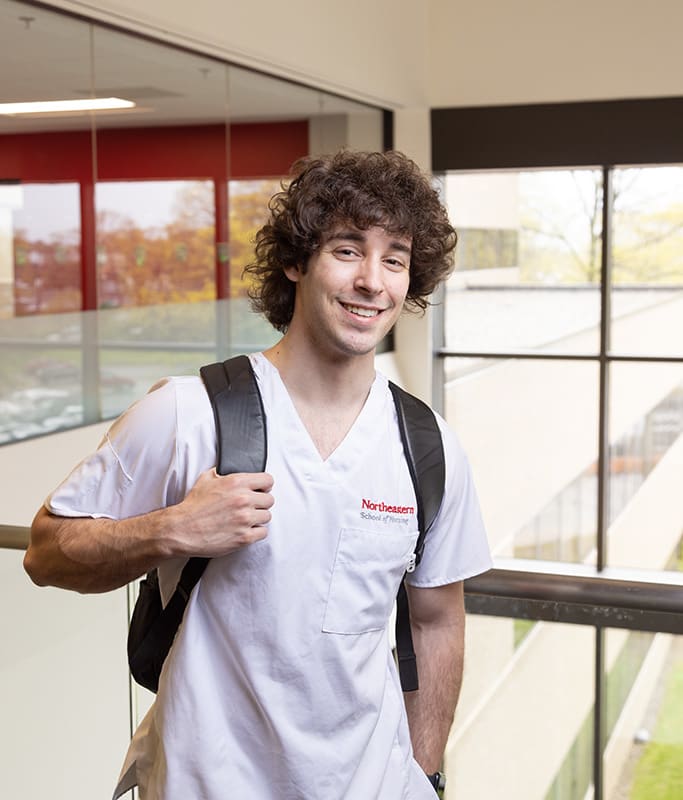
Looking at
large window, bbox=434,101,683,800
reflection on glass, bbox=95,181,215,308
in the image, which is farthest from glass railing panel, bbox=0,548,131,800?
large window, bbox=434,101,683,800

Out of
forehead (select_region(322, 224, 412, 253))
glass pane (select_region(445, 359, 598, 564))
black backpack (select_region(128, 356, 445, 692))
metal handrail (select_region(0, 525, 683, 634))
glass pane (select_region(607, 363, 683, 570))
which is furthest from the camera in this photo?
glass pane (select_region(607, 363, 683, 570))

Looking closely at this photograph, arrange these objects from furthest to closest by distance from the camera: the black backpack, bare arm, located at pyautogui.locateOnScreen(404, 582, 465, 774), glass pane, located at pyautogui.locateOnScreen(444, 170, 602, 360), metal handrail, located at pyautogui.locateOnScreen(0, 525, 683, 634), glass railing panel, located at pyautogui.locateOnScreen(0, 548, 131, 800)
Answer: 1. glass pane, located at pyautogui.locateOnScreen(444, 170, 602, 360)
2. glass railing panel, located at pyautogui.locateOnScreen(0, 548, 131, 800)
3. metal handrail, located at pyautogui.locateOnScreen(0, 525, 683, 634)
4. bare arm, located at pyautogui.locateOnScreen(404, 582, 465, 774)
5. the black backpack

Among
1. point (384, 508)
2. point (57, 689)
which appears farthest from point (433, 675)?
point (57, 689)

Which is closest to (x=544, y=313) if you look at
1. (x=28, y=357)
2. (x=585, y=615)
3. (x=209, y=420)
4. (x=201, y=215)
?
(x=201, y=215)

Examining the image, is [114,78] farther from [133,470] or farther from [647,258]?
[647,258]

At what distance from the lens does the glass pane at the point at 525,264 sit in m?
9.33

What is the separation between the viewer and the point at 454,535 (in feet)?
5.70

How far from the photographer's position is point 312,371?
64.9 inches

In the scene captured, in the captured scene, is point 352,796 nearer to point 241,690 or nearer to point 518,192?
point 241,690

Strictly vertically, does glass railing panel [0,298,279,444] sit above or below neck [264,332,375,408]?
below

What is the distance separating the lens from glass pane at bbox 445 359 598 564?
9.73 metres

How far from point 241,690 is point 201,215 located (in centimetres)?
485

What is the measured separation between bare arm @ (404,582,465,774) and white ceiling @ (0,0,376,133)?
11.1 ft

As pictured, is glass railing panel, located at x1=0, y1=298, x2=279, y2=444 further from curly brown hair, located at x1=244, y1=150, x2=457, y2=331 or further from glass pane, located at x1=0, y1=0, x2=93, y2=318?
curly brown hair, located at x1=244, y1=150, x2=457, y2=331
